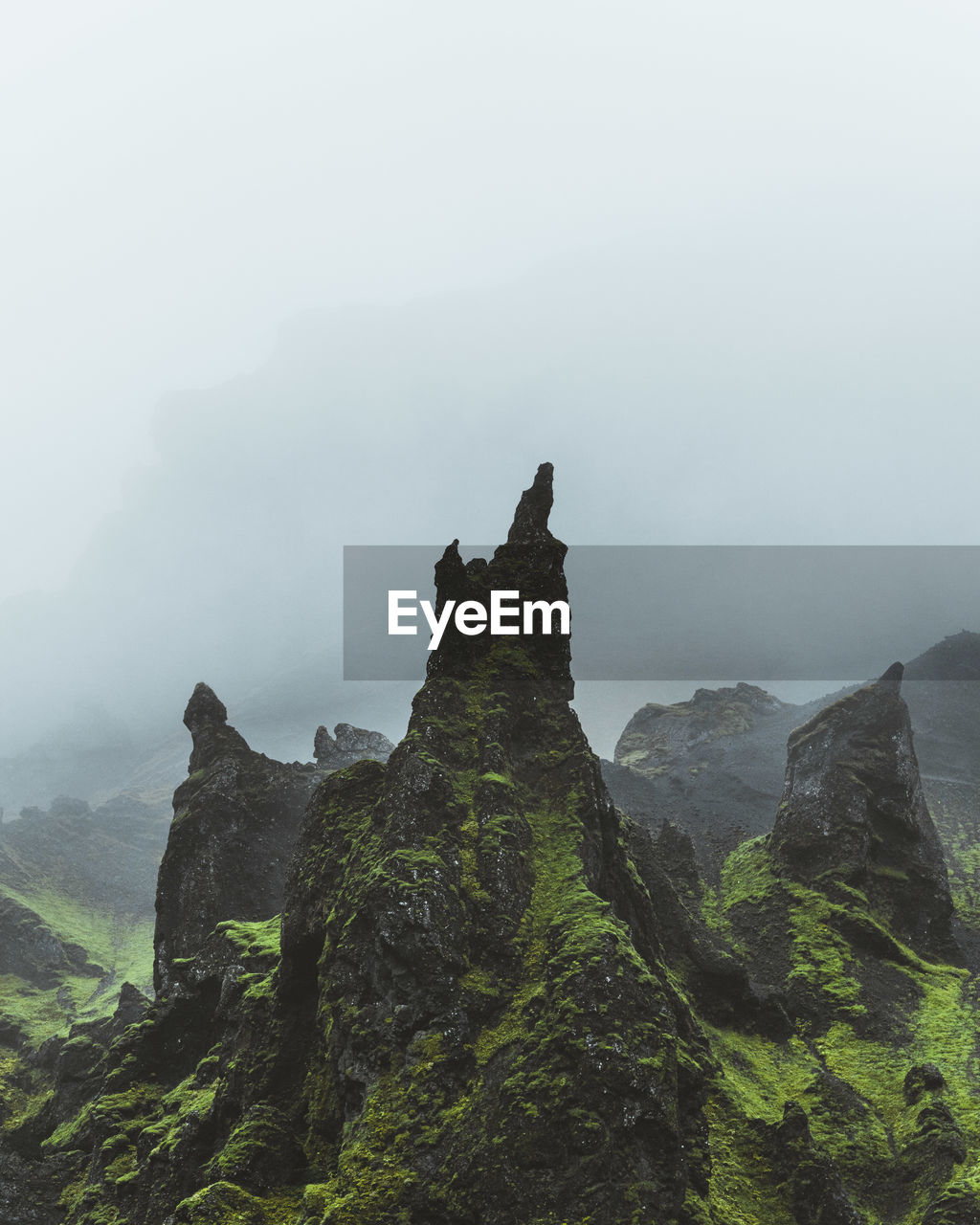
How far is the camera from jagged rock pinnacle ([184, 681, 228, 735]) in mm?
50688

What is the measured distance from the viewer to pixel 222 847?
42281 mm

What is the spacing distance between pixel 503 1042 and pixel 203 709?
3795cm

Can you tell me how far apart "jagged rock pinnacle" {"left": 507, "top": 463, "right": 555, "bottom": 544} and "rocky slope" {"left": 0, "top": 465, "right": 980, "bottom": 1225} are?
0.42 feet

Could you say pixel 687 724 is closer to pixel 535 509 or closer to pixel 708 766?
pixel 708 766

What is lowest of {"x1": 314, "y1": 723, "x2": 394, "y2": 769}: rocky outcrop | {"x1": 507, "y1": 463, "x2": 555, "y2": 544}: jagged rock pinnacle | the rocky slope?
the rocky slope

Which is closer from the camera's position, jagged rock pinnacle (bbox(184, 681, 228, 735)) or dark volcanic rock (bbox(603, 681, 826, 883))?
jagged rock pinnacle (bbox(184, 681, 228, 735))

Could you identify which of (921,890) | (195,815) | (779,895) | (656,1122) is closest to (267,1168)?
(656,1122)

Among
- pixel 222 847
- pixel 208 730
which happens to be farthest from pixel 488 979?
pixel 208 730

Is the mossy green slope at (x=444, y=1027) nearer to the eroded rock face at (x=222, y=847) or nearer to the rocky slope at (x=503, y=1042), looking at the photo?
the rocky slope at (x=503, y=1042)

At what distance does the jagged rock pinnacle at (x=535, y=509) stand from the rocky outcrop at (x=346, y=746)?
4575cm

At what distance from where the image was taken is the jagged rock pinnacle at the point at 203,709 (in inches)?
1996

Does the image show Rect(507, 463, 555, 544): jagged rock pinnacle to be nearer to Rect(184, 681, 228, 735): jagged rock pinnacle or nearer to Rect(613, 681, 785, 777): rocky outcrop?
Rect(184, 681, 228, 735): jagged rock pinnacle

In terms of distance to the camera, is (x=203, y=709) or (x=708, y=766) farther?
(x=708, y=766)

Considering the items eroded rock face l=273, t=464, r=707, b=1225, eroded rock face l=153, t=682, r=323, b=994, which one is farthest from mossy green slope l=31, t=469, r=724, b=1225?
eroded rock face l=153, t=682, r=323, b=994
